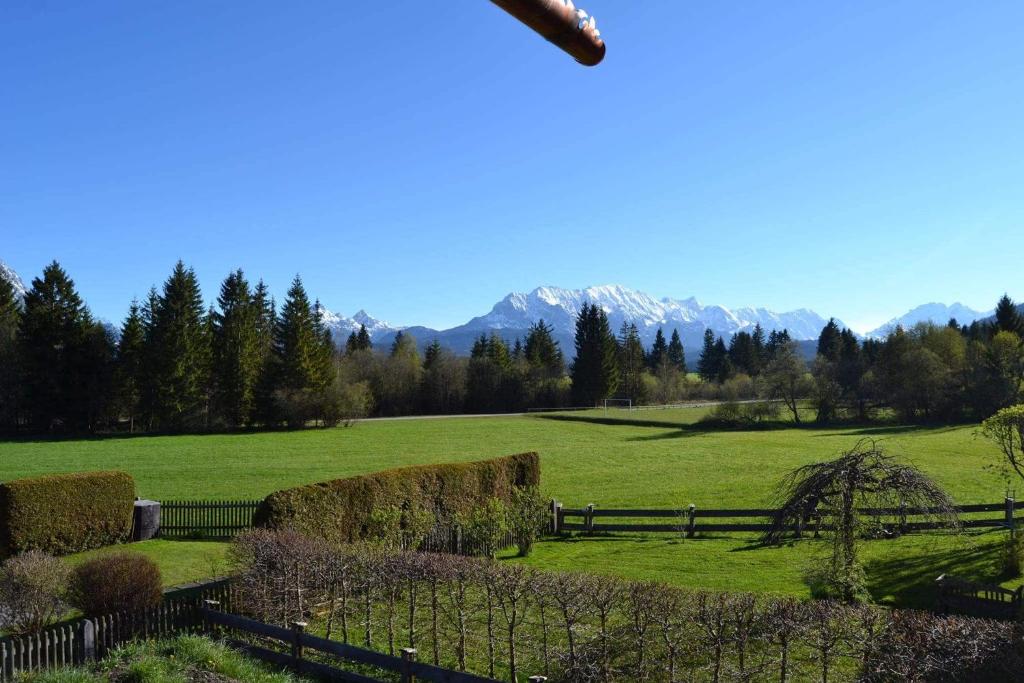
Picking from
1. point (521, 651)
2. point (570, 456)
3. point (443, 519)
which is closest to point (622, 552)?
point (443, 519)

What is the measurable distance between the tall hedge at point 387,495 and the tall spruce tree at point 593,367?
7285cm

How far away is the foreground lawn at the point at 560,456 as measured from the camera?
3484 centimetres

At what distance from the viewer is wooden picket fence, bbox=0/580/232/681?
10.8m

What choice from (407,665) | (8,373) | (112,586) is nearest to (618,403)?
(8,373)

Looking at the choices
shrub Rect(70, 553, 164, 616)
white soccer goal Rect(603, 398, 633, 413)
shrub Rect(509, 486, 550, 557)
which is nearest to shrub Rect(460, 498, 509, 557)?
shrub Rect(509, 486, 550, 557)

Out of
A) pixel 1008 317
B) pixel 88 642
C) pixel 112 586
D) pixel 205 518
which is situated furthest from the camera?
pixel 1008 317

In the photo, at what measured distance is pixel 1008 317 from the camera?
83750mm

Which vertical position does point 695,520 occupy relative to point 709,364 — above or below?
below

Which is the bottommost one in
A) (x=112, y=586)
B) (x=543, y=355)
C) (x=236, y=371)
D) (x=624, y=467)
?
(x=624, y=467)

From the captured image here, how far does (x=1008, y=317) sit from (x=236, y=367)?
90.8m

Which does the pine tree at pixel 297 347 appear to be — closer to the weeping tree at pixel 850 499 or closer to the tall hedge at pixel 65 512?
the tall hedge at pixel 65 512

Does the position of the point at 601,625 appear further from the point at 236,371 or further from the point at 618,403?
the point at 618,403

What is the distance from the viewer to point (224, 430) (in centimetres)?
7300

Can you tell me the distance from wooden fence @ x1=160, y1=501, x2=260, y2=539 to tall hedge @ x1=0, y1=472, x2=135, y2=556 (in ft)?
5.87
